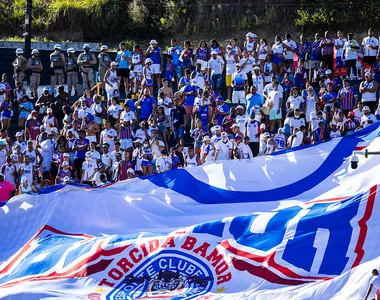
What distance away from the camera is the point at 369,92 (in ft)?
79.1

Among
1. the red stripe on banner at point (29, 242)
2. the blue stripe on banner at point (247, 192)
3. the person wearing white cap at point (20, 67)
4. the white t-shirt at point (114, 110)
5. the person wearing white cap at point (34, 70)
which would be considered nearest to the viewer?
the red stripe on banner at point (29, 242)

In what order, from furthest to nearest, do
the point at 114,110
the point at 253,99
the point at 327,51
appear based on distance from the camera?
1. the point at 327,51
2. the point at 114,110
3. the point at 253,99

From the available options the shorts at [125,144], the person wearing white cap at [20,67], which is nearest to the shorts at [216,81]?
the shorts at [125,144]

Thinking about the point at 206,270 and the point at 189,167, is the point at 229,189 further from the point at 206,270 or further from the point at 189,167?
the point at 206,270

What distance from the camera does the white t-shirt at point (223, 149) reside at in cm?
2236

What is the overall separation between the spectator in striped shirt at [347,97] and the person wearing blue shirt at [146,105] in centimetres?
452

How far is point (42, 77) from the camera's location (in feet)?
105

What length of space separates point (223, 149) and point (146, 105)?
3326 millimetres

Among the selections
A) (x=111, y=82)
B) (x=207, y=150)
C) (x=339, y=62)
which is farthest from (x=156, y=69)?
(x=207, y=150)

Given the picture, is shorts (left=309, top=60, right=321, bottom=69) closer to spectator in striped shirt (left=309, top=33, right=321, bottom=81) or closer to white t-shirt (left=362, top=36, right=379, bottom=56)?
spectator in striped shirt (left=309, top=33, right=321, bottom=81)

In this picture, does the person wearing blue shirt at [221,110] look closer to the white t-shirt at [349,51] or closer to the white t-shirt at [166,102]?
the white t-shirt at [166,102]

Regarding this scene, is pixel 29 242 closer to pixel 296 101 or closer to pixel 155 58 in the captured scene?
pixel 296 101

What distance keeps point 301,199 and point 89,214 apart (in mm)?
4205

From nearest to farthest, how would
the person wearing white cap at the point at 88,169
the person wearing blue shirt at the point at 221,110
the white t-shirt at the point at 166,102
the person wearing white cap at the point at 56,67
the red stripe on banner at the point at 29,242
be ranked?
the red stripe on banner at the point at 29,242, the person wearing white cap at the point at 88,169, the person wearing blue shirt at the point at 221,110, the white t-shirt at the point at 166,102, the person wearing white cap at the point at 56,67
